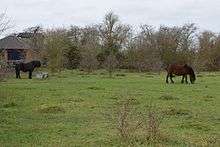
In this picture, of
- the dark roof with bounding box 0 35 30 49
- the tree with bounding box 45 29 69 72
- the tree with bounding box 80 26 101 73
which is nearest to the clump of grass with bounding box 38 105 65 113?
the tree with bounding box 45 29 69 72

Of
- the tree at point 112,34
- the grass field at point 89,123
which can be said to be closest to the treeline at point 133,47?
the tree at point 112,34

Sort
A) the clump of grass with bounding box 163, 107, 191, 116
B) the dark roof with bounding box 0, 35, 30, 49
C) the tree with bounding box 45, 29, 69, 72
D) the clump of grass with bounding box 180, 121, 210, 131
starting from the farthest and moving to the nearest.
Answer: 1. the dark roof with bounding box 0, 35, 30, 49
2. the tree with bounding box 45, 29, 69, 72
3. the clump of grass with bounding box 163, 107, 191, 116
4. the clump of grass with bounding box 180, 121, 210, 131

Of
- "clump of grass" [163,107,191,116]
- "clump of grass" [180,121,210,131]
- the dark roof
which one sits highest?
the dark roof

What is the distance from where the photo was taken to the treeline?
73250 mm

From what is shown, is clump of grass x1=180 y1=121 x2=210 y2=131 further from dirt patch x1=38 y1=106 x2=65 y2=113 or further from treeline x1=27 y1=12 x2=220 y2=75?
treeline x1=27 y1=12 x2=220 y2=75

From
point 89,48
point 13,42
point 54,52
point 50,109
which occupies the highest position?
point 13,42

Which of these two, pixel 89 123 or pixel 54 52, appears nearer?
pixel 89 123

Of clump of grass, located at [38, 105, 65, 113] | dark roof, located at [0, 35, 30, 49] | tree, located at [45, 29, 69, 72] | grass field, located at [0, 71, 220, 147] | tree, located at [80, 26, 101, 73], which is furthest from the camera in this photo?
dark roof, located at [0, 35, 30, 49]

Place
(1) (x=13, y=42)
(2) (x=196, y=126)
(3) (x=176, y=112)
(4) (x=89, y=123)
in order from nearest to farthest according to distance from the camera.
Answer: (2) (x=196, y=126) → (4) (x=89, y=123) → (3) (x=176, y=112) → (1) (x=13, y=42)

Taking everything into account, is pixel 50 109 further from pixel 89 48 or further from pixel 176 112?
pixel 89 48

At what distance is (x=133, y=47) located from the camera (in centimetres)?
8094

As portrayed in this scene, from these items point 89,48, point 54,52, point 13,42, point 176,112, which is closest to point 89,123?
point 176,112

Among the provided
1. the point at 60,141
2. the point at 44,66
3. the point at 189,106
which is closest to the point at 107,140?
the point at 60,141

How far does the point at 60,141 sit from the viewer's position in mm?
12422
